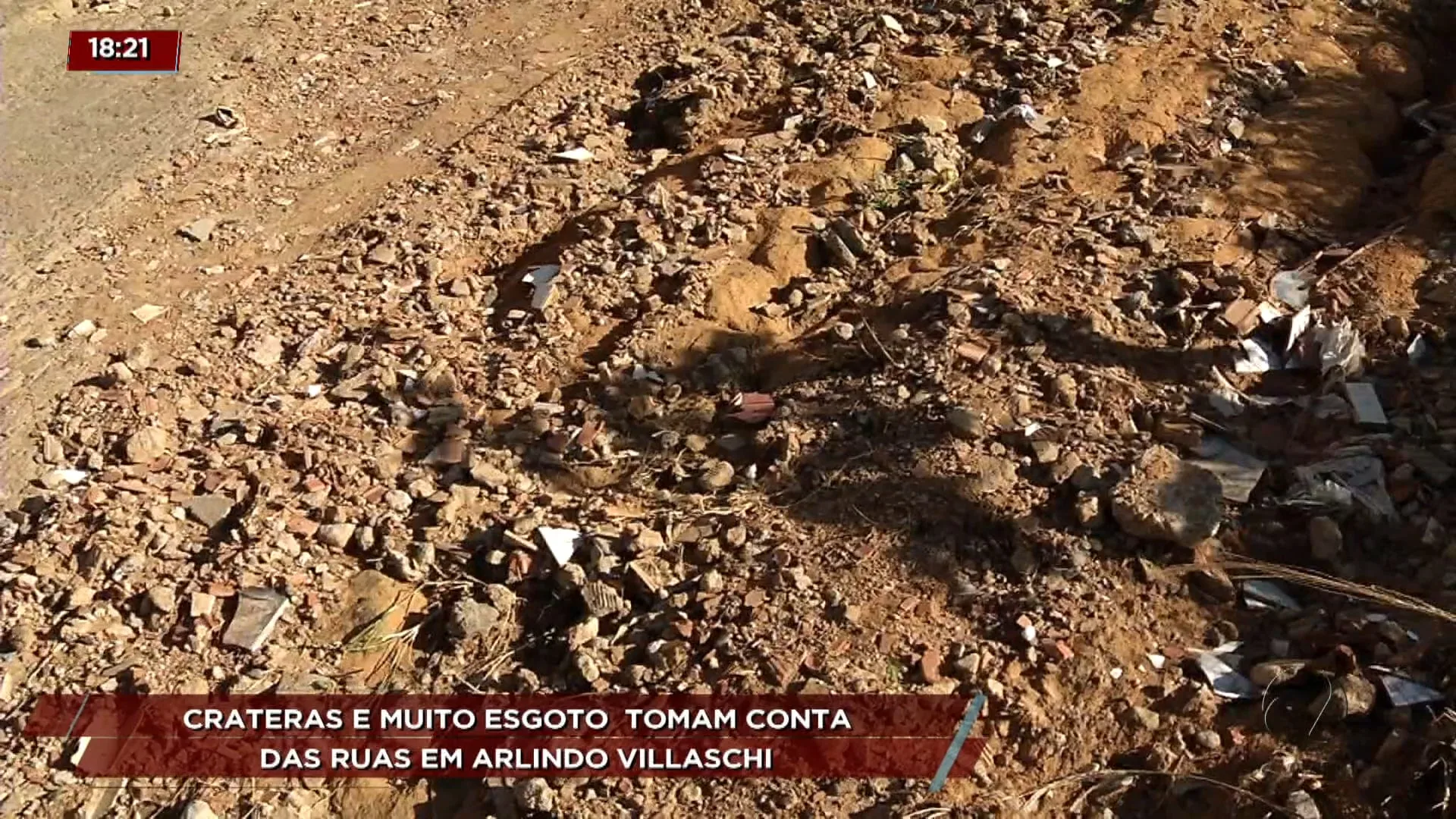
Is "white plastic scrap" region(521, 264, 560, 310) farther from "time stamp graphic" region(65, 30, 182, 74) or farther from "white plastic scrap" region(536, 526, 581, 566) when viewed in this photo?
"time stamp graphic" region(65, 30, 182, 74)

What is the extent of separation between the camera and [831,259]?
4.68 m

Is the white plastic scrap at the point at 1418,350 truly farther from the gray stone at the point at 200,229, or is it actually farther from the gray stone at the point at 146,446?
the gray stone at the point at 200,229

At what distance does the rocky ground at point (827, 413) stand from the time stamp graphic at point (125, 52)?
3.43 ft

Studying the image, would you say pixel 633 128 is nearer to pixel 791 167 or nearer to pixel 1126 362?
pixel 791 167

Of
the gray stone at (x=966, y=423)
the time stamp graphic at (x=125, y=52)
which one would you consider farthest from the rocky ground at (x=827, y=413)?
the time stamp graphic at (x=125, y=52)

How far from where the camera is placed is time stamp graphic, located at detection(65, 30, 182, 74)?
6566 millimetres

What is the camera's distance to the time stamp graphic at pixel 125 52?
6566 mm

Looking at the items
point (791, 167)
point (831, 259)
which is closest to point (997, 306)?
point (831, 259)

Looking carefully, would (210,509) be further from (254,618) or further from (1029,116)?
(1029,116)

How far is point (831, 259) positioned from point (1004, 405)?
3.74 feet

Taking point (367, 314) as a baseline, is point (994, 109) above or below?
above

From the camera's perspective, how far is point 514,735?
339 cm

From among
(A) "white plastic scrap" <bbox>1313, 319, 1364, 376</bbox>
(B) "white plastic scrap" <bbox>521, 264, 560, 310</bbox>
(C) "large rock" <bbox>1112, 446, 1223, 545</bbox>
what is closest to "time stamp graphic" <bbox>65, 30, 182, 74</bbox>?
(B) "white plastic scrap" <bbox>521, 264, 560, 310</bbox>

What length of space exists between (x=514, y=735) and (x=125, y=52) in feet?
17.0
